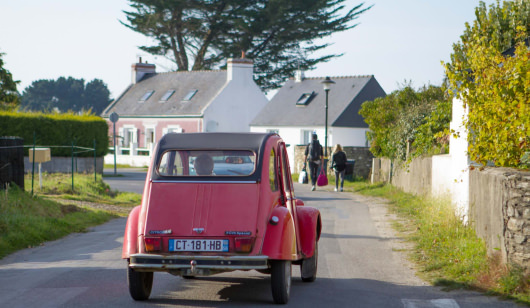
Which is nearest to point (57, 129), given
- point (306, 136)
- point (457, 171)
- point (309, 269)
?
point (306, 136)

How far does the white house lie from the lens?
5106 cm

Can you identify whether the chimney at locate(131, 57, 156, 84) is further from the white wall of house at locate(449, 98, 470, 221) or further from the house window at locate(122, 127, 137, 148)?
the white wall of house at locate(449, 98, 470, 221)

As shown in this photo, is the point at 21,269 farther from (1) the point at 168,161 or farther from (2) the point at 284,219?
(2) the point at 284,219

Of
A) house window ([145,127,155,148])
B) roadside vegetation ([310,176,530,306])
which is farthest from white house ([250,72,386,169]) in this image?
roadside vegetation ([310,176,530,306])

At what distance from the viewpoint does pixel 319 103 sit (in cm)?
5325

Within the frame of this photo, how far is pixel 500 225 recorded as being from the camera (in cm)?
973

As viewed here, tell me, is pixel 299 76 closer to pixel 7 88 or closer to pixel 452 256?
pixel 7 88

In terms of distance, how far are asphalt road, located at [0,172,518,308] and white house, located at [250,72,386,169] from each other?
37.0 m

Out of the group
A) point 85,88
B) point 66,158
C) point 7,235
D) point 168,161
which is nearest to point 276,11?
point 66,158

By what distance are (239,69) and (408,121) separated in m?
30.3

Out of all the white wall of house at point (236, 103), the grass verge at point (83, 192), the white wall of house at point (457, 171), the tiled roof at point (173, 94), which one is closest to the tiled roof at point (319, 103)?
the white wall of house at point (236, 103)

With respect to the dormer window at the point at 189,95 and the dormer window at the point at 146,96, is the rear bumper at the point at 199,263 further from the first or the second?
the dormer window at the point at 146,96

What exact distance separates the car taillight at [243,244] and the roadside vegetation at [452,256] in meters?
3.10

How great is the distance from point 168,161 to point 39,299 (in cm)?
207
